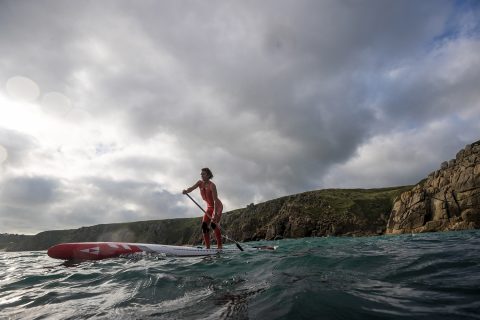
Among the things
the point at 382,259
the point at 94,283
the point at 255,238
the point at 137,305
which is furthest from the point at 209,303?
the point at 255,238

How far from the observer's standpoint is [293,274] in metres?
6.61

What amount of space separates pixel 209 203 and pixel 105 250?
209 inches

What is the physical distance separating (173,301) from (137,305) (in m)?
0.60

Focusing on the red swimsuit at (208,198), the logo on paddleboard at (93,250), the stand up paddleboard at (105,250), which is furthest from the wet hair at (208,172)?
the logo on paddleboard at (93,250)

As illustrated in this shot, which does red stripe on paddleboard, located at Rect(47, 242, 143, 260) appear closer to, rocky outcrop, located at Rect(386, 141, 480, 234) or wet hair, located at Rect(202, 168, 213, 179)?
wet hair, located at Rect(202, 168, 213, 179)

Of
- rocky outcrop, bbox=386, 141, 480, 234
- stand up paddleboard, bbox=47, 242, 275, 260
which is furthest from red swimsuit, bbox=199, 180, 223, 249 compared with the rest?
rocky outcrop, bbox=386, 141, 480, 234

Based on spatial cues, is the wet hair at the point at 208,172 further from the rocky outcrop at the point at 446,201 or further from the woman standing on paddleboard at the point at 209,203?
the rocky outcrop at the point at 446,201

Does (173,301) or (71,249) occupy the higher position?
(71,249)

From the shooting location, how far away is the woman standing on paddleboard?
1427 cm

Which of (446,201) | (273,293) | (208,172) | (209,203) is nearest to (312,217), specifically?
(446,201)

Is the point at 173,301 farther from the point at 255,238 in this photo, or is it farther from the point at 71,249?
the point at 255,238

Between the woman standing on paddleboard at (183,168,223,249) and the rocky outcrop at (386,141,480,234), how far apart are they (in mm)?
73416

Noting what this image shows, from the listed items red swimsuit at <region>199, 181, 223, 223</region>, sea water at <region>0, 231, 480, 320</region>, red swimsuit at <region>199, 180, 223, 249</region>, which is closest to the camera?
sea water at <region>0, 231, 480, 320</region>

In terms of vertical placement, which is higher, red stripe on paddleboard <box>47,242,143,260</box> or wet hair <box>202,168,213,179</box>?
wet hair <box>202,168,213,179</box>
